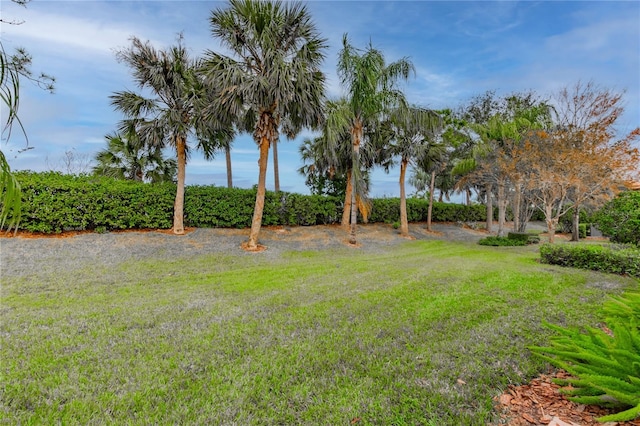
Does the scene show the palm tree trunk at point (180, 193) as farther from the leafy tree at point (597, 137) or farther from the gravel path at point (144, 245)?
the leafy tree at point (597, 137)

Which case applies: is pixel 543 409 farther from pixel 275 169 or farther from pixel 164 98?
pixel 275 169

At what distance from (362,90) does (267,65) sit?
3910 millimetres

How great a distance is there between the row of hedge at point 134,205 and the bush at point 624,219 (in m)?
12.1

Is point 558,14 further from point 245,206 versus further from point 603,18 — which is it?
point 245,206

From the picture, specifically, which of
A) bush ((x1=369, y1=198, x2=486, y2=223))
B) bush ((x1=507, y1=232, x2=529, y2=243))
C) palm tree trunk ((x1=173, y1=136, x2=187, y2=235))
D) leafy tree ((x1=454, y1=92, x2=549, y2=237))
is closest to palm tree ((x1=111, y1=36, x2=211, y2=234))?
palm tree trunk ((x1=173, y1=136, x2=187, y2=235))

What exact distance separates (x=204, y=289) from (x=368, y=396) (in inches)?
173

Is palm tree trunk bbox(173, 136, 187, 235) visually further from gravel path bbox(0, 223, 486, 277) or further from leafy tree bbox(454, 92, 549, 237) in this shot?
leafy tree bbox(454, 92, 549, 237)

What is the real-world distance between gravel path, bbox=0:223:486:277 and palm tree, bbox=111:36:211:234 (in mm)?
1263

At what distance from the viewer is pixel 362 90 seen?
460 inches

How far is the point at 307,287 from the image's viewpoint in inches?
235

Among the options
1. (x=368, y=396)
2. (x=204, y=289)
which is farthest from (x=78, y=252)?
(x=368, y=396)

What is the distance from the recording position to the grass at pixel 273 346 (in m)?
2.27

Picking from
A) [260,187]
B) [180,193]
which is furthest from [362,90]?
[180,193]

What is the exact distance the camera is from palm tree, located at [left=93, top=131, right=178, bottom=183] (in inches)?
513
